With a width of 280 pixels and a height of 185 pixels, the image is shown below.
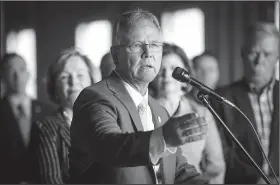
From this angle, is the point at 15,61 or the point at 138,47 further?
the point at 15,61

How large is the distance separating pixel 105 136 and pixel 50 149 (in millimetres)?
1154

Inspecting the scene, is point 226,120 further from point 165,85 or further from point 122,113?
point 122,113

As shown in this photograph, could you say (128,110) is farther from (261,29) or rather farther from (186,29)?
(261,29)

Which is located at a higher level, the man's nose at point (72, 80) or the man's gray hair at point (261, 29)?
the man's gray hair at point (261, 29)

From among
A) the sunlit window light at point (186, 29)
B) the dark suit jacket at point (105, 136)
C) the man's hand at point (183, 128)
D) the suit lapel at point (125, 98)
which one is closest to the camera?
the man's hand at point (183, 128)

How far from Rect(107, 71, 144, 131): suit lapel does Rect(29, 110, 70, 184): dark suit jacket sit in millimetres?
630

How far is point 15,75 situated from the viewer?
327 centimetres

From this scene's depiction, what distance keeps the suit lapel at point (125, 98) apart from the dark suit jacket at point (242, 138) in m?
0.81

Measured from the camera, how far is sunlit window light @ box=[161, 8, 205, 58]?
10.4 ft

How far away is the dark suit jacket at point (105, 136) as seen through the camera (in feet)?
7.18

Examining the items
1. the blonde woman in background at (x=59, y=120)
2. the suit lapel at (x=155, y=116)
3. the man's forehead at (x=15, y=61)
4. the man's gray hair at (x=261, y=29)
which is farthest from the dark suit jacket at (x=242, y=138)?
the man's forehead at (x=15, y=61)

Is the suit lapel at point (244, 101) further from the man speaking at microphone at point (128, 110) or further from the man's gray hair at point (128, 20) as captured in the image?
the man's gray hair at point (128, 20)

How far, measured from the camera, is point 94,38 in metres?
3.20

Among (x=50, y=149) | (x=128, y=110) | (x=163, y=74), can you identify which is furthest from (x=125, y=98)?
(x=50, y=149)
